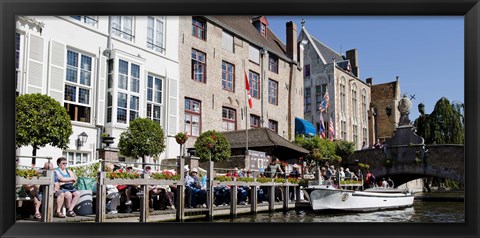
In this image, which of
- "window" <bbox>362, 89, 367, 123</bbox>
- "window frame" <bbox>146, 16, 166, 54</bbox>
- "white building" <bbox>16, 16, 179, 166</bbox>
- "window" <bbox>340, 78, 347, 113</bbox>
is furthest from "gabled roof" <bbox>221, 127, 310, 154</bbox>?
"window" <bbox>362, 89, 367, 123</bbox>

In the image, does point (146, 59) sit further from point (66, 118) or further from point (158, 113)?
point (66, 118)

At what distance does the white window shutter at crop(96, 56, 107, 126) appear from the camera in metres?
12.4

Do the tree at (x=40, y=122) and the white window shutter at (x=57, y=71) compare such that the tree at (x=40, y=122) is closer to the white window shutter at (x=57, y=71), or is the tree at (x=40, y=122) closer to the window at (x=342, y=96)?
the white window shutter at (x=57, y=71)

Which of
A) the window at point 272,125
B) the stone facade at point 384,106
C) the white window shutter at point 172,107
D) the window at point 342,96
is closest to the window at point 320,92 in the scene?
the window at point 342,96

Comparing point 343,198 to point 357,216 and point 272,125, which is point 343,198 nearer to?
point 357,216

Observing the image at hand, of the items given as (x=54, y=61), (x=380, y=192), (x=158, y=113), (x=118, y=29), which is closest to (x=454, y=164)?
(x=380, y=192)

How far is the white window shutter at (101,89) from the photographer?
40.5 feet

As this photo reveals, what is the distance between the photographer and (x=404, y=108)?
20.1 metres

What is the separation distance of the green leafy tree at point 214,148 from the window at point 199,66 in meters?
3.48

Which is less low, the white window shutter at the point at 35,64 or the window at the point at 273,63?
the window at the point at 273,63

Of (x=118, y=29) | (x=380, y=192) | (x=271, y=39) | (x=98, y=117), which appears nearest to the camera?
(x=98, y=117)

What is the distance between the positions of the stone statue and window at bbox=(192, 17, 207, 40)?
28.0 ft
